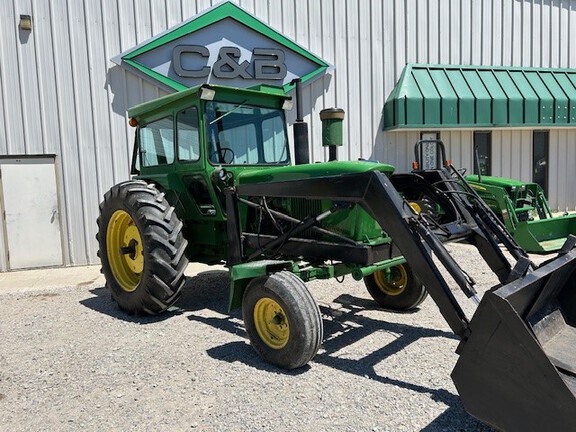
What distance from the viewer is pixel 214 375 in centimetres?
342

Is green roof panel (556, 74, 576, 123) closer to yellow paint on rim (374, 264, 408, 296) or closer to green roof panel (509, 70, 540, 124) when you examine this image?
green roof panel (509, 70, 540, 124)

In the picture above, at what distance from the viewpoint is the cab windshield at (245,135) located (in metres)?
4.76

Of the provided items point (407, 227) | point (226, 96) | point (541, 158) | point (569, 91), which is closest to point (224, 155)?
point (226, 96)

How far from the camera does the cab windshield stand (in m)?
4.76

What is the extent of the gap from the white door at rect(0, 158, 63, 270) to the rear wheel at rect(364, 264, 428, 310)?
225 inches

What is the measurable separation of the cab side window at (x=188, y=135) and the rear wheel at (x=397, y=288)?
2287 mm

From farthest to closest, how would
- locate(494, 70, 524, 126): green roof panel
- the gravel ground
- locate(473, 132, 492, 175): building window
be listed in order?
locate(473, 132, 492, 175): building window
locate(494, 70, 524, 126): green roof panel
the gravel ground

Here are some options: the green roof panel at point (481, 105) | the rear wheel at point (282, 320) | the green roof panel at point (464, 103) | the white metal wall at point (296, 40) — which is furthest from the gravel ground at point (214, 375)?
the green roof panel at point (481, 105)

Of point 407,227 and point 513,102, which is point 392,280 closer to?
point 407,227

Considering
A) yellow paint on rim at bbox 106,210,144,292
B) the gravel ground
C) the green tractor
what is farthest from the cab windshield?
the green tractor

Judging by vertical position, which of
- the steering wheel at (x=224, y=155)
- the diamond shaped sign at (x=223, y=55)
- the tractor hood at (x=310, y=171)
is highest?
the diamond shaped sign at (x=223, y=55)

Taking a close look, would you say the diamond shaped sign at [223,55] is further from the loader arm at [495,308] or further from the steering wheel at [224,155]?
the loader arm at [495,308]

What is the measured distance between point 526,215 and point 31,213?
27.8 ft

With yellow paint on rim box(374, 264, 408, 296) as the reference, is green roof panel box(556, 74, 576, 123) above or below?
above
